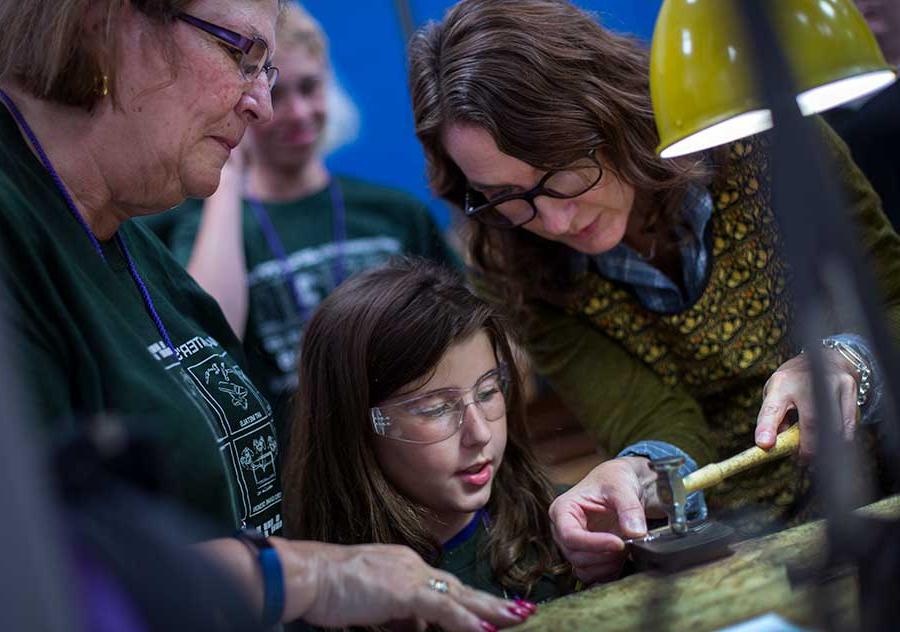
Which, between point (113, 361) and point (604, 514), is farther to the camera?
point (604, 514)

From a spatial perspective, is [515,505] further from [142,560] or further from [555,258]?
[142,560]

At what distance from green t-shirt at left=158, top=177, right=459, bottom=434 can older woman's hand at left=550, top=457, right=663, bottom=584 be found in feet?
3.36

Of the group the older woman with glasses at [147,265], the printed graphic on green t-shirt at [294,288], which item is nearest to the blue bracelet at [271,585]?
the older woman with glasses at [147,265]

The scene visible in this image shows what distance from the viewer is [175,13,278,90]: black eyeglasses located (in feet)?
4.20

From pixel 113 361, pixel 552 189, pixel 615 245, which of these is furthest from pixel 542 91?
pixel 113 361

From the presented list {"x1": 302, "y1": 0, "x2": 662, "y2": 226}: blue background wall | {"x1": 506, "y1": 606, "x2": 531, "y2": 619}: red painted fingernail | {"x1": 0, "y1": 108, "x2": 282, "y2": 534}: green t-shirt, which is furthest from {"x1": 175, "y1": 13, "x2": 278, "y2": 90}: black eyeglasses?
{"x1": 302, "y1": 0, "x2": 662, "y2": 226}: blue background wall

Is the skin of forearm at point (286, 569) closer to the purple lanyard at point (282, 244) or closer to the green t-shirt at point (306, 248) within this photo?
the green t-shirt at point (306, 248)

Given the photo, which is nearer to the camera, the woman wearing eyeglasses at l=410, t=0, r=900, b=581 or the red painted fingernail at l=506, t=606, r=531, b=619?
the red painted fingernail at l=506, t=606, r=531, b=619

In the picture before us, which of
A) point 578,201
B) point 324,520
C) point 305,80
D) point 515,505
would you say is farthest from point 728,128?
point 305,80

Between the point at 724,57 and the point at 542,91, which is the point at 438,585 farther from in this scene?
the point at 542,91

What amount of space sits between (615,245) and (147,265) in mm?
798

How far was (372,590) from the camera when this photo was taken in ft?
3.26

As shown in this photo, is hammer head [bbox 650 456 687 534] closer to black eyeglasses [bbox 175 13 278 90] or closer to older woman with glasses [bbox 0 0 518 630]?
older woman with glasses [bbox 0 0 518 630]

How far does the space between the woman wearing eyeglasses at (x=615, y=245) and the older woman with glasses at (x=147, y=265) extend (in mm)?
391
